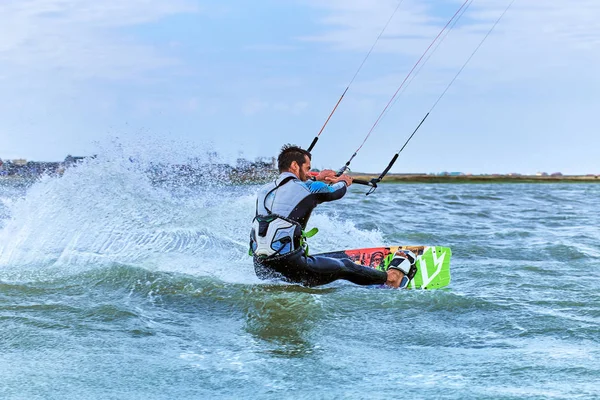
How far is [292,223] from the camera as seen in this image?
23.5 ft

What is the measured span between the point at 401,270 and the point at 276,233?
1792 mm

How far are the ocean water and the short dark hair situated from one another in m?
1.32

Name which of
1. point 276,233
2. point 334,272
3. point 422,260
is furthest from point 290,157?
point 422,260

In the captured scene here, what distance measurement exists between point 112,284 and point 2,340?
222 cm

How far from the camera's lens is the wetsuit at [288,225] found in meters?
7.15

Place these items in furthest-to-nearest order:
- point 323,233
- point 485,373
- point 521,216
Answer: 1. point 521,216
2. point 323,233
3. point 485,373

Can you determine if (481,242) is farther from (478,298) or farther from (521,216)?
(521,216)

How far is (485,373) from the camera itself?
4.87 metres

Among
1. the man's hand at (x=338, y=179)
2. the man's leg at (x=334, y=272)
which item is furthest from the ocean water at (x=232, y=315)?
the man's hand at (x=338, y=179)

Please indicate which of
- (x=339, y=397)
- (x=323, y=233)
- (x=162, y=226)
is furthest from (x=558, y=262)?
(x=339, y=397)

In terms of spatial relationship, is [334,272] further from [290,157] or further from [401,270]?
[290,157]

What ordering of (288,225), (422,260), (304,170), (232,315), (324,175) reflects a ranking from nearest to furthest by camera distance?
(232,315)
(288,225)
(304,170)
(324,175)
(422,260)

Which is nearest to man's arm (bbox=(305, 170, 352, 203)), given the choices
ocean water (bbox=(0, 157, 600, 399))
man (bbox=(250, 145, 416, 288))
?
man (bbox=(250, 145, 416, 288))

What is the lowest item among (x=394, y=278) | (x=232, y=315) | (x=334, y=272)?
(x=232, y=315)
